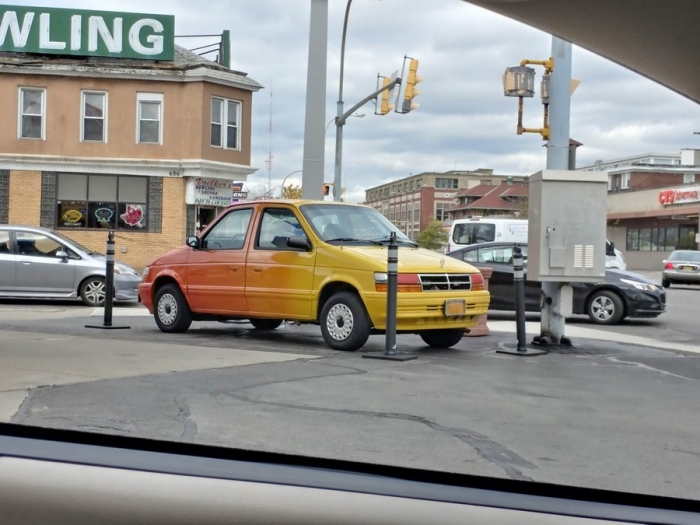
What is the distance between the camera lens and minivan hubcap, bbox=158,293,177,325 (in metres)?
11.4

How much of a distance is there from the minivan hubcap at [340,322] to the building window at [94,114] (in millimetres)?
23093

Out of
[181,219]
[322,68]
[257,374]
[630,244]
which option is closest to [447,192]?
[630,244]

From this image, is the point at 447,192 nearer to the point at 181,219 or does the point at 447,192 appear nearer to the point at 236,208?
the point at 181,219

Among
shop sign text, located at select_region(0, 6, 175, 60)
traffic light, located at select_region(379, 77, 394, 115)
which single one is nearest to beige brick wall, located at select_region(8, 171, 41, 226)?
shop sign text, located at select_region(0, 6, 175, 60)

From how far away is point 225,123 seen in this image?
3141 cm

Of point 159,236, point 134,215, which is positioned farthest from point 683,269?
point 134,215

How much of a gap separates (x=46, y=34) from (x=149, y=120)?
14.6 feet

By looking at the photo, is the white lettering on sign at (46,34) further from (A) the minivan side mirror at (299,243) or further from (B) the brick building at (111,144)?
(A) the minivan side mirror at (299,243)

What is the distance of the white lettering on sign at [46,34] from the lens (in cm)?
3005

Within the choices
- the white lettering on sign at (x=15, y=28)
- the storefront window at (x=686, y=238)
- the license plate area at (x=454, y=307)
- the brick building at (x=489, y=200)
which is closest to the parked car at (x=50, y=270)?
the license plate area at (x=454, y=307)

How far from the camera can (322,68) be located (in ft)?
47.2

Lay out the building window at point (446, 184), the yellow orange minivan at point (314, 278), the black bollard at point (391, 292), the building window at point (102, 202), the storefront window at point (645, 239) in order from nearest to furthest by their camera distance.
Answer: the black bollard at point (391, 292)
the yellow orange minivan at point (314, 278)
the building window at point (102, 202)
the storefront window at point (645, 239)
the building window at point (446, 184)

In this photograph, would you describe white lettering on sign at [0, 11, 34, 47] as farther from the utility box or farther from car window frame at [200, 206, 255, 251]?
the utility box

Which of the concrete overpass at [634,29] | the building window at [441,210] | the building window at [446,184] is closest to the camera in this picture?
the concrete overpass at [634,29]
